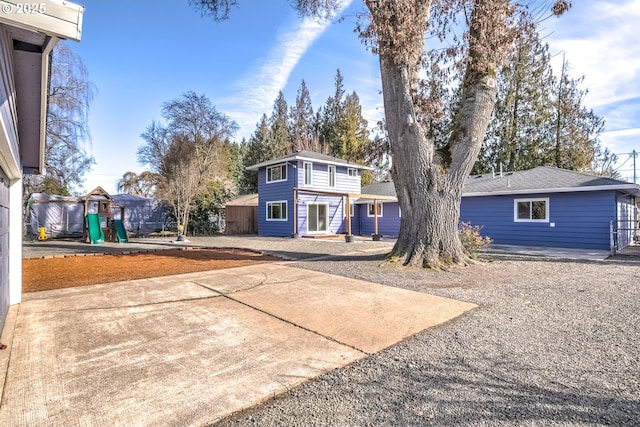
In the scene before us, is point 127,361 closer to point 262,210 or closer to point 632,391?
point 632,391

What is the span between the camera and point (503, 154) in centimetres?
2433

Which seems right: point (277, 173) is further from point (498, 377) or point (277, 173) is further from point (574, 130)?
point (574, 130)

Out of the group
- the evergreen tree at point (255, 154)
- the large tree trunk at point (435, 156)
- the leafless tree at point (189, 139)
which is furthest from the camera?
the evergreen tree at point (255, 154)

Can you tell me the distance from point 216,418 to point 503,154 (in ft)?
87.8

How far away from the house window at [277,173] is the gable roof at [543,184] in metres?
9.40

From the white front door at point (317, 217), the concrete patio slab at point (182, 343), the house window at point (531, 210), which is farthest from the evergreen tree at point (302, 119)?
the concrete patio slab at point (182, 343)

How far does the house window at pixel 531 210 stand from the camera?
1274 centimetres

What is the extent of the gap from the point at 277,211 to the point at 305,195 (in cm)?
222

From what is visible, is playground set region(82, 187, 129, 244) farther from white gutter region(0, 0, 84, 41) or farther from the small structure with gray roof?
white gutter region(0, 0, 84, 41)

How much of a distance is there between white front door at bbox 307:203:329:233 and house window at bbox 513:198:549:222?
940 cm

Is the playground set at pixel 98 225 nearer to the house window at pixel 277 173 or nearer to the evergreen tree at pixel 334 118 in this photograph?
the house window at pixel 277 173

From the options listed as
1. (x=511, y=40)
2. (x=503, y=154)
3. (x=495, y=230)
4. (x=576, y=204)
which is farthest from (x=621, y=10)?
(x=503, y=154)

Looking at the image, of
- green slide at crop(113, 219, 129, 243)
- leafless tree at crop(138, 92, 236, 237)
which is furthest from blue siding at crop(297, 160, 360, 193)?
green slide at crop(113, 219, 129, 243)

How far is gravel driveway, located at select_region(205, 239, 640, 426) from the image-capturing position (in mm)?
2059
